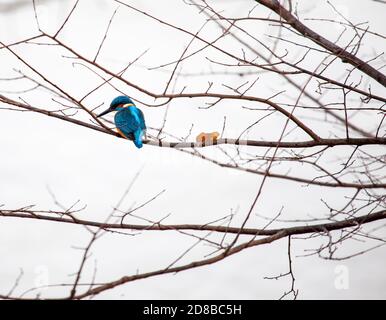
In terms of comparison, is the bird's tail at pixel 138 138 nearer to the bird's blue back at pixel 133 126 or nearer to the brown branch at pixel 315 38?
the bird's blue back at pixel 133 126

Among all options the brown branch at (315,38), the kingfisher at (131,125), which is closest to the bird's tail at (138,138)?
the kingfisher at (131,125)

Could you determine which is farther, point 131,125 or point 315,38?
point 131,125

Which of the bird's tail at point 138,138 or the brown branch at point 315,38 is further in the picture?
the bird's tail at point 138,138

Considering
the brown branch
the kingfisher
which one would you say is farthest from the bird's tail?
the brown branch

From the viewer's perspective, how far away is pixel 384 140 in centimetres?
212

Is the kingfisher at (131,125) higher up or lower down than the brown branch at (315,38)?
lower down

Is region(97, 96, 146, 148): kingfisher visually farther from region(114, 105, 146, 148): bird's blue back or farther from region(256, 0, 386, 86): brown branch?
region(256, 0, 386, 86): brown branch

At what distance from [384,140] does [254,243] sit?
2.83 feet

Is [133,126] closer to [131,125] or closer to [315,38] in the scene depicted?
[131,125]

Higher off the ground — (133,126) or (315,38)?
(315,38)

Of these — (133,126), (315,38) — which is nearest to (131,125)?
(133,126)
